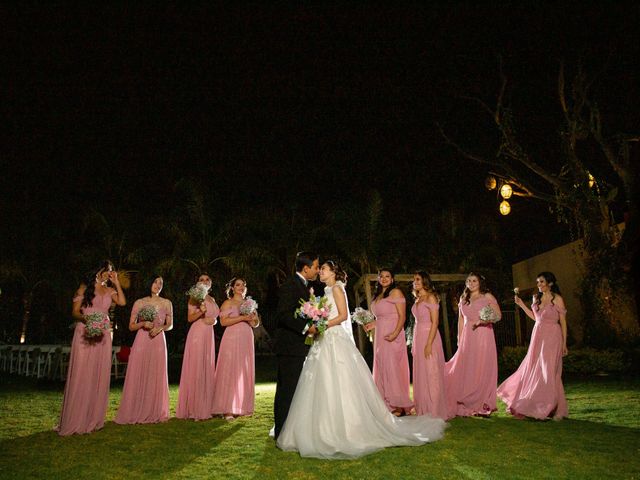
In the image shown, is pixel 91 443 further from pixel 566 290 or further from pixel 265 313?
pixel 265 313

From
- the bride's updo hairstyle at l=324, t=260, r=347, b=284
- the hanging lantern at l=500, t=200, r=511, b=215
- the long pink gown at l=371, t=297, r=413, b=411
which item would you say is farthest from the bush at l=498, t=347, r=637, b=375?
the bride's updo hairstyle at l=324, t=260, r=347, b=284

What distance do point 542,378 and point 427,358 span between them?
1.93m

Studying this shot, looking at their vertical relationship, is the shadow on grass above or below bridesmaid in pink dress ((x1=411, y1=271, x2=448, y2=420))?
below

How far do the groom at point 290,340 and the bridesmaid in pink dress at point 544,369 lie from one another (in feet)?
13.5

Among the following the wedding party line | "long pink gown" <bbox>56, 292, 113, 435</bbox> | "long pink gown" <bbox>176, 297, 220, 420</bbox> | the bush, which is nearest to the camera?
the wedding party line

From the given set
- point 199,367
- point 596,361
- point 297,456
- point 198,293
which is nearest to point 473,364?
point 297,456

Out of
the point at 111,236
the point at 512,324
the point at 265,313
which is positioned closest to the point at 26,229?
the point at 111,236

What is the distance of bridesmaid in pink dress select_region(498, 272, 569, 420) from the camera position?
29.0 feet

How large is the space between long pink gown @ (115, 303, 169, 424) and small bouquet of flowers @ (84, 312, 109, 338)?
1066 millimetres

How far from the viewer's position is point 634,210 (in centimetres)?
197

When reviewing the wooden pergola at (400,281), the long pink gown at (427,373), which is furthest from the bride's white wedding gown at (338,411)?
the wooden pergola at (400,281)

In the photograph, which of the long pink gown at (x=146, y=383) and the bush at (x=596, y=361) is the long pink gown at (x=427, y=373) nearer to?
the long pink gown at (x=146, y=383)

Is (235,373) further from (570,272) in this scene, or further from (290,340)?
(570,272)

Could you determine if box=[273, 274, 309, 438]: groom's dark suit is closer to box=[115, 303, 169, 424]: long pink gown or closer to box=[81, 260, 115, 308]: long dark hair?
box=[115, 303, 169, 424]: long pink gown
